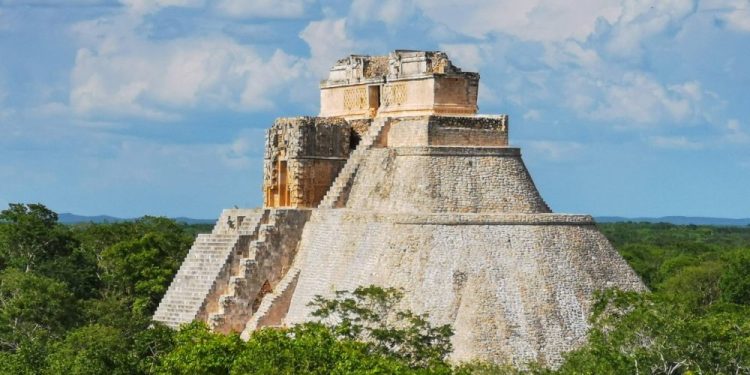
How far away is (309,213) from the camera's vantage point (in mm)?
41156

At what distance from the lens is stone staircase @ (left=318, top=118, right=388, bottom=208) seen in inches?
1601

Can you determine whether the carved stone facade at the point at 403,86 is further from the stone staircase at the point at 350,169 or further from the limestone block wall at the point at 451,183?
the limestone block wall at the point at 451,183

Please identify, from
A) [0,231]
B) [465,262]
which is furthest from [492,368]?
[0,231]

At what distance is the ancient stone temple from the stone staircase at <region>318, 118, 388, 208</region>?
0.14ft

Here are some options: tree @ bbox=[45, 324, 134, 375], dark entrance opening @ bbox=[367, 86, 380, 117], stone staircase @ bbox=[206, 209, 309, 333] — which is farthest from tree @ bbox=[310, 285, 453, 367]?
dark entrance opening @ bbox=[367, 86, 380, 117]

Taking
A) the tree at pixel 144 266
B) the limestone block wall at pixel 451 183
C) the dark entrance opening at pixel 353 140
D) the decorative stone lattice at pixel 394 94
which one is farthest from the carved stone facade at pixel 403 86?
the tree at pixel 144 266

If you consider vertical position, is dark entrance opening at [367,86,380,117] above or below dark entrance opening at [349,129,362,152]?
above

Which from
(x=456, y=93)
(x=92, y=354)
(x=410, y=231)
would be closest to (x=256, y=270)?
(x=410, y=231)

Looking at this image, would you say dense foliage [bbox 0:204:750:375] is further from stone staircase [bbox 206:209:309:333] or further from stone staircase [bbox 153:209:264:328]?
stone staircase [bbox 206:209:309:333]

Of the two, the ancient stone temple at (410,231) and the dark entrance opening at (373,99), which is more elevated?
the dark entrance opening at (373,99)

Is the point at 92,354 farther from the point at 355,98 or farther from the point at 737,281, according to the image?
the point at 737,281

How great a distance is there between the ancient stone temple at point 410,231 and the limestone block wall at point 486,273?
0.12 ft

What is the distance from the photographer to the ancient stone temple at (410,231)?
35469mm

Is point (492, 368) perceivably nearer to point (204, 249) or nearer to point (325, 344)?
point (325, 344)
